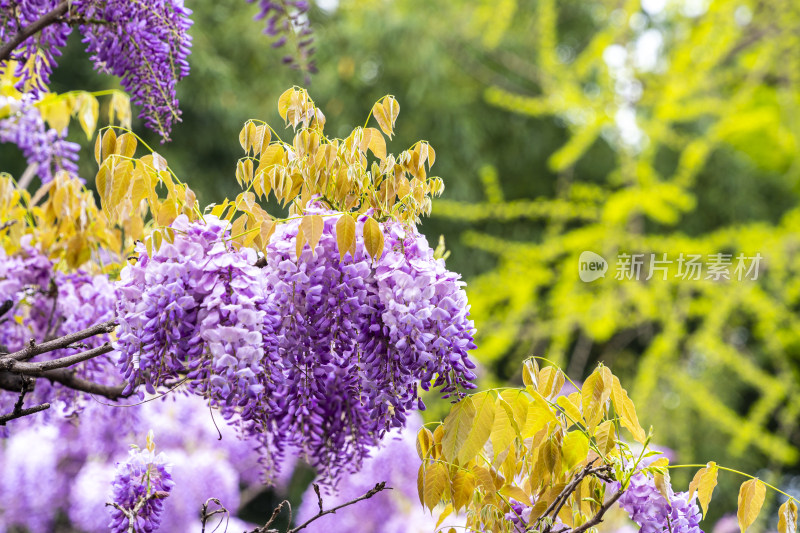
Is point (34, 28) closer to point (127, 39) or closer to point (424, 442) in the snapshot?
point (127, 39)

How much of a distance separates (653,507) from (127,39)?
0.83m

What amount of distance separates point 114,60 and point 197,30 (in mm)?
3221

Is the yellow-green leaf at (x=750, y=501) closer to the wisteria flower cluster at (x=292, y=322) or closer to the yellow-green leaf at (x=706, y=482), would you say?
the yellow-green leaf at (x=706, y=482)

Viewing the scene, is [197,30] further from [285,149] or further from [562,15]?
[285,149]

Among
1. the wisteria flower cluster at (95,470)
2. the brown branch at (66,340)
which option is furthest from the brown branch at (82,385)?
A: the wisteria flower cluster at (95,470)

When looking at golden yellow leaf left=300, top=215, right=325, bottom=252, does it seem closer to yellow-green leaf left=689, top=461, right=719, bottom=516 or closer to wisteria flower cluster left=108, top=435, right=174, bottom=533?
wisteria flower cluster left=108, top=435, right=174, bottom=533

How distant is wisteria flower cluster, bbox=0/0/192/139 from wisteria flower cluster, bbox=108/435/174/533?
0.40 meters

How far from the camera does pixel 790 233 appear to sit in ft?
11.6

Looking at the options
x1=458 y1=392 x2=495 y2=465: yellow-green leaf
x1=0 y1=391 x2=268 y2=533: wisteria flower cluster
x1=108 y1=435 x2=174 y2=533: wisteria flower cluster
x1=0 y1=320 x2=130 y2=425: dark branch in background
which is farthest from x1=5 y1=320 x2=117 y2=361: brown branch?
x1=0 y1=391 x2=268 y2=533: wisteria flower cluster

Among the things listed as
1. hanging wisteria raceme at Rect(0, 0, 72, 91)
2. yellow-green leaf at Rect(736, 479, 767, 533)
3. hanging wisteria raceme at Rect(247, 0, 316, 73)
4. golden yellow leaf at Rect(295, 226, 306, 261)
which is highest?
hanging wisteria raceme at Rect(247, 0, 316, 73)

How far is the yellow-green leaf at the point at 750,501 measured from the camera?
73 centimetres

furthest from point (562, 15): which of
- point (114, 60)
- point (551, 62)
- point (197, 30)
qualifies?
point (114, 60)

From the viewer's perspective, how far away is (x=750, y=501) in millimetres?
742

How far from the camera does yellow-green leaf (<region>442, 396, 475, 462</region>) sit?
2.34 feet
